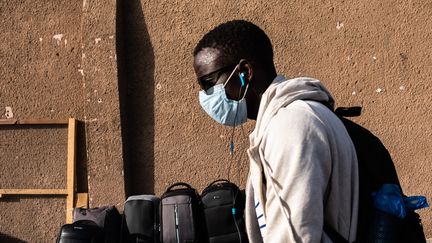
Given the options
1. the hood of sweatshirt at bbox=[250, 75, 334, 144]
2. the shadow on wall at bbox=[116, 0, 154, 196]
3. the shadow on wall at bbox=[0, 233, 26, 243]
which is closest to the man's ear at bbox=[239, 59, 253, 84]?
the hood of sweatshirt at bbox=[250, 75, 334, 144]

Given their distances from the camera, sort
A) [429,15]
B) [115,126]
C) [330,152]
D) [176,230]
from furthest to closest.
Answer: [115,126] → [429,15] → [176,230] → [330,152]

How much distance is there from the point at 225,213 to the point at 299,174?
2.01 meters

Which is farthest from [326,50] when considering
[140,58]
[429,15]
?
[140,58]

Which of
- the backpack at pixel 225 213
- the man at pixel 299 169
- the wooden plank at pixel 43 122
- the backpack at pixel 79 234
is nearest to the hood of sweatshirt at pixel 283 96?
the man at pixel 299 169

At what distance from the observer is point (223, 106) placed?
2.30 m

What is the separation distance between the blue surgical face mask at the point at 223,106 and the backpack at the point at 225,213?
1143 mm

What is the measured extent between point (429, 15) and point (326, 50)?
71 cm

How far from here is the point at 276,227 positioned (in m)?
1.65

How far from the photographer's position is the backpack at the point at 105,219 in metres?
3.88

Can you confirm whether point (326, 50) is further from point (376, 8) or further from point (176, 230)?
point (176, 230)

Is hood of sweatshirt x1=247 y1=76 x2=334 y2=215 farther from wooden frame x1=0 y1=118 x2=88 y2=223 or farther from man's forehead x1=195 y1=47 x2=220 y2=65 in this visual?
wooden frame x1=0 y1=118 x2=88 y2=223

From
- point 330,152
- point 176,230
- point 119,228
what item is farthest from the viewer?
point 119,228

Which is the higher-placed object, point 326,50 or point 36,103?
point 326,50

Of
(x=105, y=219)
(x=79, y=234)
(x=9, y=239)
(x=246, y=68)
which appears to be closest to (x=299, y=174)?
(x=246, y=68)
